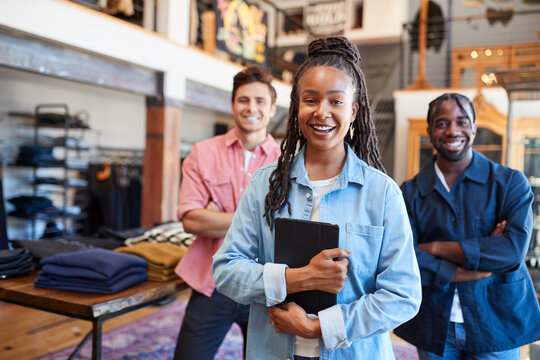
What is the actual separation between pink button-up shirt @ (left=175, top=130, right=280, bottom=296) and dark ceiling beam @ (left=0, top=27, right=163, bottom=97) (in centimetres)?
282

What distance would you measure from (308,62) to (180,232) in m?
2.13

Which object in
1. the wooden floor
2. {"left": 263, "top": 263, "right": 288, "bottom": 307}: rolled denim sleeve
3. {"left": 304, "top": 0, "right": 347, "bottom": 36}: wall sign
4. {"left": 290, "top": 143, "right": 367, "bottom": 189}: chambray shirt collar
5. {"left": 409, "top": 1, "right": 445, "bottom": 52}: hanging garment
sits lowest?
the wooden floor

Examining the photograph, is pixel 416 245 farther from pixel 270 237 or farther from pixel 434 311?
pixel 270 237

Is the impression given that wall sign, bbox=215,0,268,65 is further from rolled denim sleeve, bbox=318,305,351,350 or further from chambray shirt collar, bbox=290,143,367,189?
rolled denim sleeve, bbox=318,305,351,350

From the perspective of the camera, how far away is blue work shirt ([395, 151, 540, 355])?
1.56 metres

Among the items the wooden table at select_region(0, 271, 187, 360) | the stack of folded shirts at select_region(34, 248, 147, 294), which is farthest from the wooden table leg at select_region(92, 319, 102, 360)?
the stack of folded shirts at select_region(34, 248, 147, 294)

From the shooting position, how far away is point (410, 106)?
28.6 feet

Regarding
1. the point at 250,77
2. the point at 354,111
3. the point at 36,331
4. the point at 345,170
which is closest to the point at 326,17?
the point at 36,331

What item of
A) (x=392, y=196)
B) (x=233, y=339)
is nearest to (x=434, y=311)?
(x=392, y=196)

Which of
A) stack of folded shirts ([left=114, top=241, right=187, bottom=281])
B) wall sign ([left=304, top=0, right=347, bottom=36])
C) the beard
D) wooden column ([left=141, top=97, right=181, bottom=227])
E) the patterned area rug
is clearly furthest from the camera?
wall sign ([left=304, top=0, right=347, bottom=36])

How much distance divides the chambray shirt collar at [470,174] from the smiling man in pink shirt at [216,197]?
717 millimetres

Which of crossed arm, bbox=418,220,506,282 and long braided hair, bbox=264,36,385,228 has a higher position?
long braided hair, bbox=264,36,385,228

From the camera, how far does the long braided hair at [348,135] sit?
45.3 inches

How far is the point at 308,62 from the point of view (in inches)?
46.0
